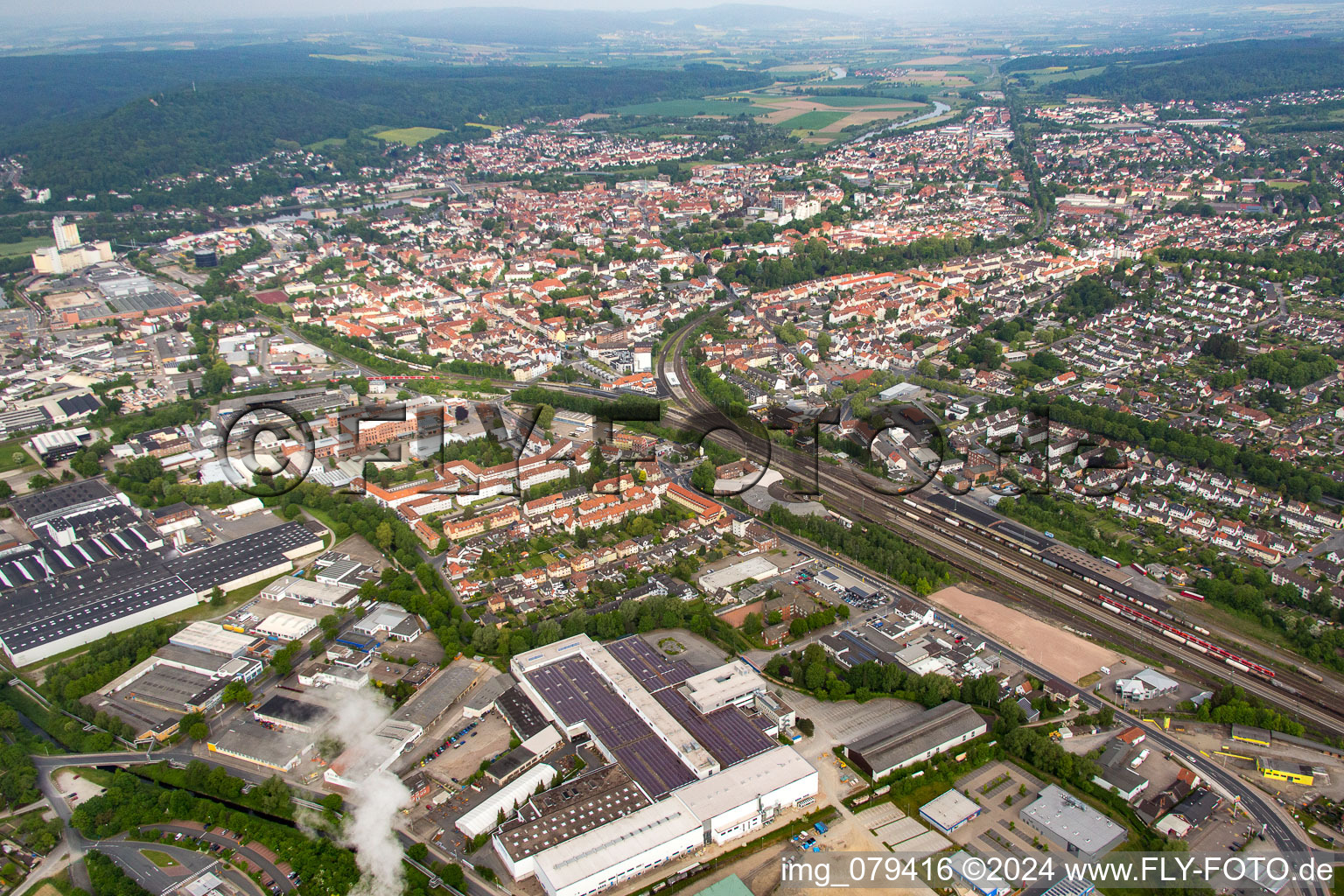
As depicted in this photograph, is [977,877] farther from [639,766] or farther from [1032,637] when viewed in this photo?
[1032,637]

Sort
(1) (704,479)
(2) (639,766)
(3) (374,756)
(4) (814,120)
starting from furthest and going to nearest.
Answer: (4) (814,120), (1) (704,479), (3) (374,756), (2) (639,766)

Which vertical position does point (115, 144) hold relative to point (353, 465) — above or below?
above

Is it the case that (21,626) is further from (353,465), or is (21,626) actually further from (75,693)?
(353,465)

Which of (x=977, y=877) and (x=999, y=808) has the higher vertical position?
(x=977, y=877)

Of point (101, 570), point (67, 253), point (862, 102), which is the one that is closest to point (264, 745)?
point (101, 570)

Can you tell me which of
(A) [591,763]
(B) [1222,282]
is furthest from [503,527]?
(B) [1222,282]
